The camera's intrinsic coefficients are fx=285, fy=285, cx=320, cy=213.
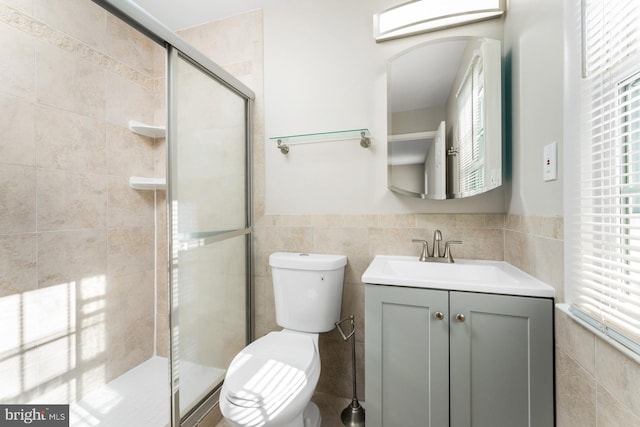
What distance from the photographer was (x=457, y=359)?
1.02 meters

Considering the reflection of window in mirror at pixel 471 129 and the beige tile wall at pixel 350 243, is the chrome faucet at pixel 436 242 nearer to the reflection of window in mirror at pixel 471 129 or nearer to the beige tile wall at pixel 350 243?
the beige tile wall at pixel 350 243

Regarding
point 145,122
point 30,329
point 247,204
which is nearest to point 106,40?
point 145,122

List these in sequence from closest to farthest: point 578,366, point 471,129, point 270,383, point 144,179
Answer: point 578,366 → point 270,383 → point 471,129 → point 144,179

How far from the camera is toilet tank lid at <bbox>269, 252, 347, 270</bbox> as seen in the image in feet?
4.77

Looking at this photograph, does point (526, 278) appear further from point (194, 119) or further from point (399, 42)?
point (194, 119)

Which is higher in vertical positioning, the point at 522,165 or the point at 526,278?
the point at 522,165

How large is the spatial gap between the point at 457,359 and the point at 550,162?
29.5 inches

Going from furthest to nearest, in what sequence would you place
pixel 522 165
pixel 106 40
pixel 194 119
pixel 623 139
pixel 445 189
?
pixel 106 40 < pixel 445 189 < pixel 194 119 < pixel 522 165 < pixel 623 139

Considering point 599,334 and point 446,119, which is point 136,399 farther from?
point 446,119

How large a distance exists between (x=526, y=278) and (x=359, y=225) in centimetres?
79

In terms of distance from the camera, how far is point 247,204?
1.79m

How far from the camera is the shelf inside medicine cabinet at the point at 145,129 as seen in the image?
1895mm

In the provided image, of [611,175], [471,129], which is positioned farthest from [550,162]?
[471,129]

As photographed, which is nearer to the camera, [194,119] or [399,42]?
[194,119]
